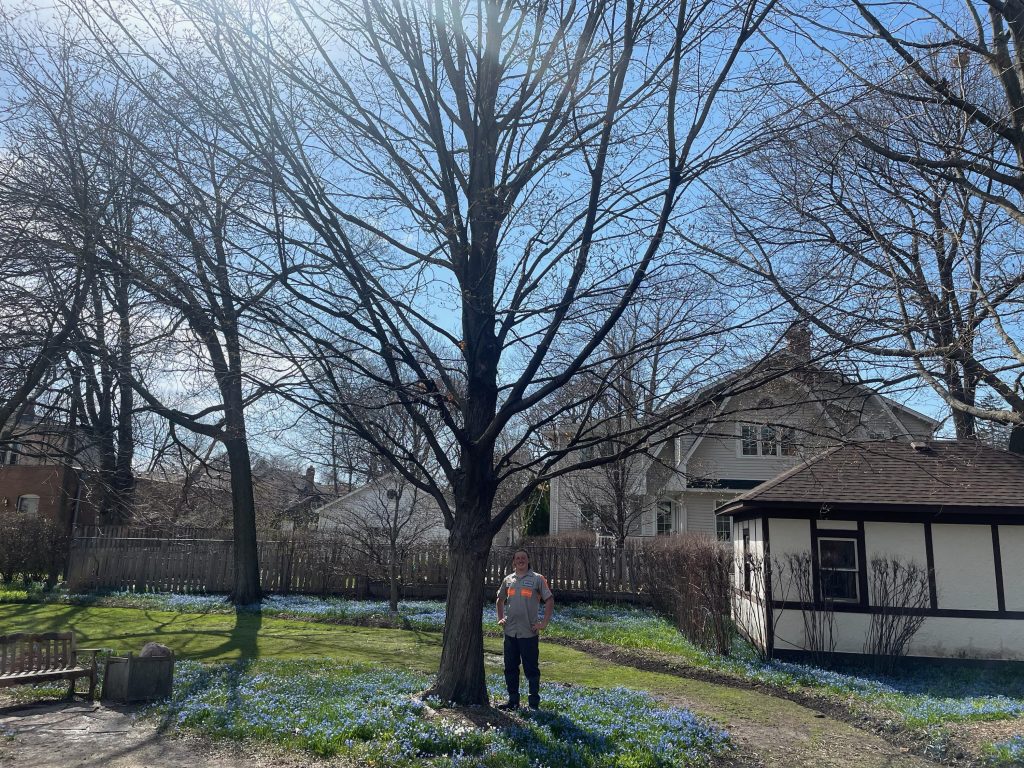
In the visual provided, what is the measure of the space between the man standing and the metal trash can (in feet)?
12.2

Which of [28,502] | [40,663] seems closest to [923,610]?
[40,663]

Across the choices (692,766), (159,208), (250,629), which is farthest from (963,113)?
(250,629)

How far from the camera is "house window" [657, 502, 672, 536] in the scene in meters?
31.2

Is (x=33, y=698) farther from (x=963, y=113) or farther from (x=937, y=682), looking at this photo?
(x=963, y=113)

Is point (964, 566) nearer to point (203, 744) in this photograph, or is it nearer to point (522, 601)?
point (522, 601)

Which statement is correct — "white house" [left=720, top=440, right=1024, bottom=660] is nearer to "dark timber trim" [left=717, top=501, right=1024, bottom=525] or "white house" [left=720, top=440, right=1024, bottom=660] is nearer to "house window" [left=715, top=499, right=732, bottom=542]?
"dark timber trim" [left=717, top=501, right=1024, bottom=525]

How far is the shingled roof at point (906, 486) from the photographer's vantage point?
13945mm

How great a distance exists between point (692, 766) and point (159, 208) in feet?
22.4

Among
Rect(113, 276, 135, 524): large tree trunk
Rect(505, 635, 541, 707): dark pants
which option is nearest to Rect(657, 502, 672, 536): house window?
Rect(113, 276, 135, 524): large tree trunk

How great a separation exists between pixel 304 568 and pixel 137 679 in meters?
14.2

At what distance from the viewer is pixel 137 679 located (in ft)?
27.1

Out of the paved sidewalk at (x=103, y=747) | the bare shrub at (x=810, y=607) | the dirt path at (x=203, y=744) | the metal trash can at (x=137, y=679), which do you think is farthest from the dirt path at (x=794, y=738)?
the metal trash can at (x=137, y=679)

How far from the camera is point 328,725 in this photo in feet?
22.4

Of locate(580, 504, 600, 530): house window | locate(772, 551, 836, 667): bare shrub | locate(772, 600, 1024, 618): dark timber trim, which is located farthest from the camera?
locate(580, 504, 600, 530): house window
